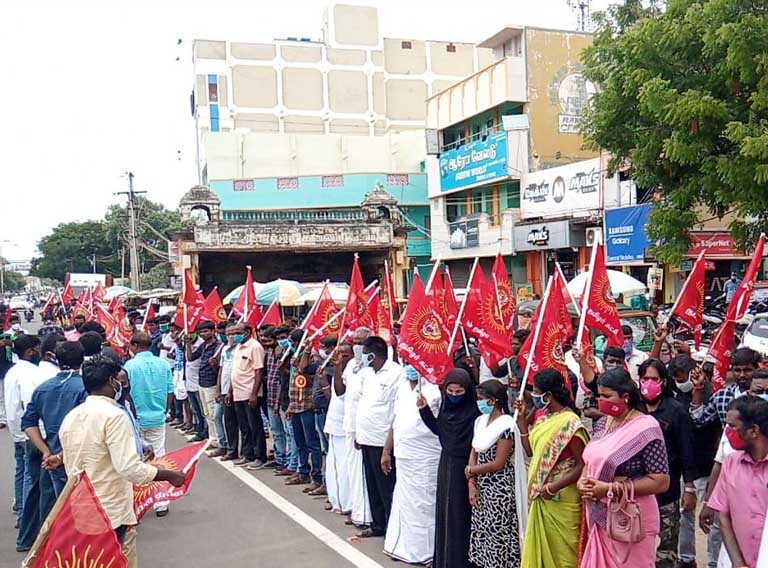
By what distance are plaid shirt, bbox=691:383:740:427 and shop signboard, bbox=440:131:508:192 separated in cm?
2246

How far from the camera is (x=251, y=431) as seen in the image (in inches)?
355

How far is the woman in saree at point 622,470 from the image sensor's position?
3.79m

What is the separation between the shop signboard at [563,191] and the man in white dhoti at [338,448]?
51.9ft

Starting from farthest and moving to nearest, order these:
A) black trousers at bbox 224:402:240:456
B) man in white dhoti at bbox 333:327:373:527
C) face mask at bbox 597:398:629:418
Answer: black trousers at bbox 224:402:240:456 → man in white dhoti at bbox 333:327:373:527 → face mask at bbox 597:398:629:418

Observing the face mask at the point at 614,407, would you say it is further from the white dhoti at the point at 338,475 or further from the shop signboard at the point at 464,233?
the shop signboard at the point at 464,233

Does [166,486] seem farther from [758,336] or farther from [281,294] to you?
[281,294]

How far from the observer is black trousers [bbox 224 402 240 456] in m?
9.38

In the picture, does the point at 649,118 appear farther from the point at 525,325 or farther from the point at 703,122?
the point at 525,325

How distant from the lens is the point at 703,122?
31.0 ft

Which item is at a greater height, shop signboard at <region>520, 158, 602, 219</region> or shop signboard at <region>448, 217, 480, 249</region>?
shop signboard at <region>520, 158, 602, 219</region>

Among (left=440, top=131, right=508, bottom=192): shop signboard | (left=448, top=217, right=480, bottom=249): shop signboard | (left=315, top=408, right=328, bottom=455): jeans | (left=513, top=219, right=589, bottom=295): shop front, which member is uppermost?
(left=440, top=131, right=508, bottom=192): shop signboard

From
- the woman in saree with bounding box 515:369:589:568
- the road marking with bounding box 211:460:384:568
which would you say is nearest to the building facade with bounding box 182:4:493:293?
the road marking with bounding box 211:460:384:568

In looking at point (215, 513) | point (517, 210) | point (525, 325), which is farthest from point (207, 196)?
point (215, 513)

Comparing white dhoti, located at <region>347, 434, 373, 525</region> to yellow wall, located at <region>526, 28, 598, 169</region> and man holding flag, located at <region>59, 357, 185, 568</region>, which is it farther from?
yellow wall, located at <region>526, 28, 598, 169</region>
